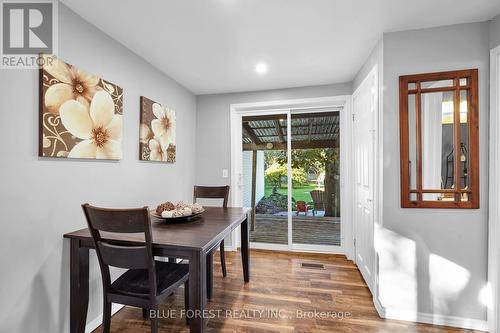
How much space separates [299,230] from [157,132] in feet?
8.17

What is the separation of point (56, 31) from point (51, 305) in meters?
1.83

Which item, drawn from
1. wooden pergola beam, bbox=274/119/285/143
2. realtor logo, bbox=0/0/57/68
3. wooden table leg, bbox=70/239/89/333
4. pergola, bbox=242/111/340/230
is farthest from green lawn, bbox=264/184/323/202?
realtor logo, bbox=0/0/57/68

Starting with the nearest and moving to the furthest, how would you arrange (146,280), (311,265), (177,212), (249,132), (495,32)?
(146,280), (495,32), (177,212), (311,265), (249,132)

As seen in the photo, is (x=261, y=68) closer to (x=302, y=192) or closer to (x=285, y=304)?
(x=302, y=192)

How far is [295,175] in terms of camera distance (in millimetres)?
3584

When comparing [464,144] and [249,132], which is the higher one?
[249,132]

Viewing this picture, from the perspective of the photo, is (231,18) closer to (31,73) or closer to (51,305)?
(31,73)

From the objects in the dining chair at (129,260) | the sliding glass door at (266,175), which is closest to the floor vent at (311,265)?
the sliding glass door at (266,175)

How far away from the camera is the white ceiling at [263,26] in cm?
168

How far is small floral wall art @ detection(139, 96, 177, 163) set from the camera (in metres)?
2.45

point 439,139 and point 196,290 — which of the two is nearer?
point 196,290

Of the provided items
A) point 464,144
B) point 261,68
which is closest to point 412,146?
point 464,144

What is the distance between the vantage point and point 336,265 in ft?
9.97

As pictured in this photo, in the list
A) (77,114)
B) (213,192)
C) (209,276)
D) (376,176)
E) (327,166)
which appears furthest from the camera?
(327,166)
